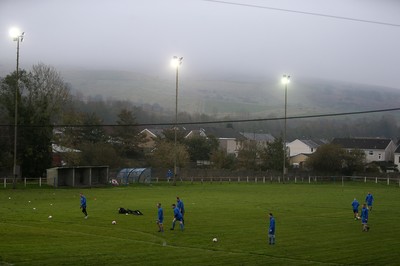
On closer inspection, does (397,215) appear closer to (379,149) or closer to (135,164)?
(135,164)

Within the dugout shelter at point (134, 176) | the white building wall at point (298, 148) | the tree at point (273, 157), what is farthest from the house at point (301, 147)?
the dugout shelter at point (134, 176)

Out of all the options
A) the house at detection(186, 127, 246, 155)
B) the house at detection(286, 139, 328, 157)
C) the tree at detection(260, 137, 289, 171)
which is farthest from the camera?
the house at detection(186, 127, 246, 155)

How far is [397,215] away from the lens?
4100 cm

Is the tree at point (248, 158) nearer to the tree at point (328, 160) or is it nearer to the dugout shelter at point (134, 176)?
the tree at point (328, 160)

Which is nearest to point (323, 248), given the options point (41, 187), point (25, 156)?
point (41, 187)

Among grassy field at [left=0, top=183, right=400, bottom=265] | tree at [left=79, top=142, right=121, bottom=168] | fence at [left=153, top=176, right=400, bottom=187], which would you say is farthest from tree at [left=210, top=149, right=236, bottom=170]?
grassy field at [left=0, top=183, right=400, bottom=265]

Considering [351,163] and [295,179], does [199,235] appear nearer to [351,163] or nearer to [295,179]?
[295,179]

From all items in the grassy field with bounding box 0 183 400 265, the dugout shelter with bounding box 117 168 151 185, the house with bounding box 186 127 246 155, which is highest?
Answer: the house with bounding box 186 127 246 155

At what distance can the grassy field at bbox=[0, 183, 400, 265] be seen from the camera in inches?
942

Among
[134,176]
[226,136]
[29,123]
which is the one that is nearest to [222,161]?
[134,176]

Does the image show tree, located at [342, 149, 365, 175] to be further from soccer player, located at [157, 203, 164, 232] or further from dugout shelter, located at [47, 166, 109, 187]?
soccer player, located at [157, 203, 164, 232]

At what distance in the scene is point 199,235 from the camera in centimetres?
3041

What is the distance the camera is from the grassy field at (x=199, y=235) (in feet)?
78.5

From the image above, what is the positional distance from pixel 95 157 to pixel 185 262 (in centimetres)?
7085
